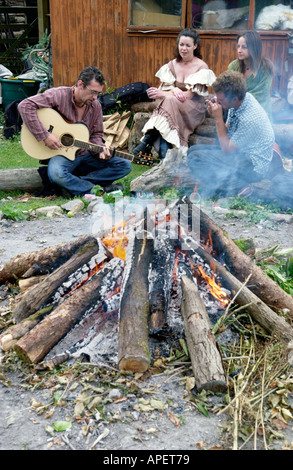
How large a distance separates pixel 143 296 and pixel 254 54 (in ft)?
17.7

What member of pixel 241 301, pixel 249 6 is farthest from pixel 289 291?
pixel 249 6

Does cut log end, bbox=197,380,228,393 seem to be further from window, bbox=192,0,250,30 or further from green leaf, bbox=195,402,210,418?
window, bbox=192,0,250,30

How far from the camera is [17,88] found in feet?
36.8

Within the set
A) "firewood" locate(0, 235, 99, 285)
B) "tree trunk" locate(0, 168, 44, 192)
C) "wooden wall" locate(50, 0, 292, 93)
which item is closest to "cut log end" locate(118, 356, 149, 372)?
"firewood" locate(0, 235, 99, 285)

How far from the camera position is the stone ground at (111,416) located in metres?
2.43

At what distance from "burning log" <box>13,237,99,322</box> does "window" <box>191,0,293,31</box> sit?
7.12 meters

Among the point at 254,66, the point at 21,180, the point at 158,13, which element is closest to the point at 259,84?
the point at 254,66

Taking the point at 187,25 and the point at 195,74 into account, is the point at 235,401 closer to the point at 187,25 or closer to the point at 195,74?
the point at 195,74

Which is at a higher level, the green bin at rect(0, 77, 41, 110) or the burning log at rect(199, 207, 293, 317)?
the green bin at rect(0, 77, 41, 110)

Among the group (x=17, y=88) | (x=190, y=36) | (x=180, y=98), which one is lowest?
(x=17, y=88)

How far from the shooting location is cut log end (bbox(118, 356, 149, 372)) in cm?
279

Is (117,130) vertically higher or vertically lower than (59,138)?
lower

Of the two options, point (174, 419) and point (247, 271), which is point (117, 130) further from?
point (174, 419)

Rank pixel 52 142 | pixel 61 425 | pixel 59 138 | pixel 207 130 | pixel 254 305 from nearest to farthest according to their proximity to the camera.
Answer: pixel 61 425 < pixel 254 305 < pixel 52 142 < pixel 59 138 < pixel 207 130
